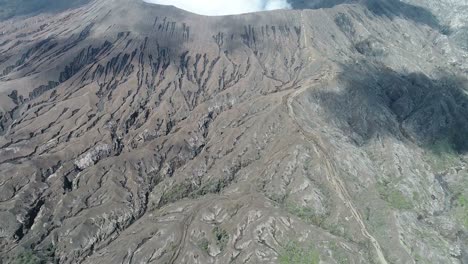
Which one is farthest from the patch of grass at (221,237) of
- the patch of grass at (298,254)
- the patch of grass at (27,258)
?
the patch of grass at (27,258)

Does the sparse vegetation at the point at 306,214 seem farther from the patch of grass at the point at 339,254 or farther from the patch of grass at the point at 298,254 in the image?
the patch of grass at the point at 339,254

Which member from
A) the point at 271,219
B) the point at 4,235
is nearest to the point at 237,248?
the point at 271,219

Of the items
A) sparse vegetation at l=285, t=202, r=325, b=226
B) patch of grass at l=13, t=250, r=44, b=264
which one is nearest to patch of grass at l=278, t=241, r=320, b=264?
sparse vegetation at l=285, t=202, r=325, b=226

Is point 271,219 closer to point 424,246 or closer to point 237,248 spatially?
point 237,248

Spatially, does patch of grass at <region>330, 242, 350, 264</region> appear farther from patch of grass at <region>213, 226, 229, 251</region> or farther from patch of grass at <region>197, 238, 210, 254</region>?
patch of grass at <region>197, 238, 210, 254</region>

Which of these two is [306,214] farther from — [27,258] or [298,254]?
[27,258]

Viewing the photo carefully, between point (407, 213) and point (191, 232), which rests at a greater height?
point (407, 213)
